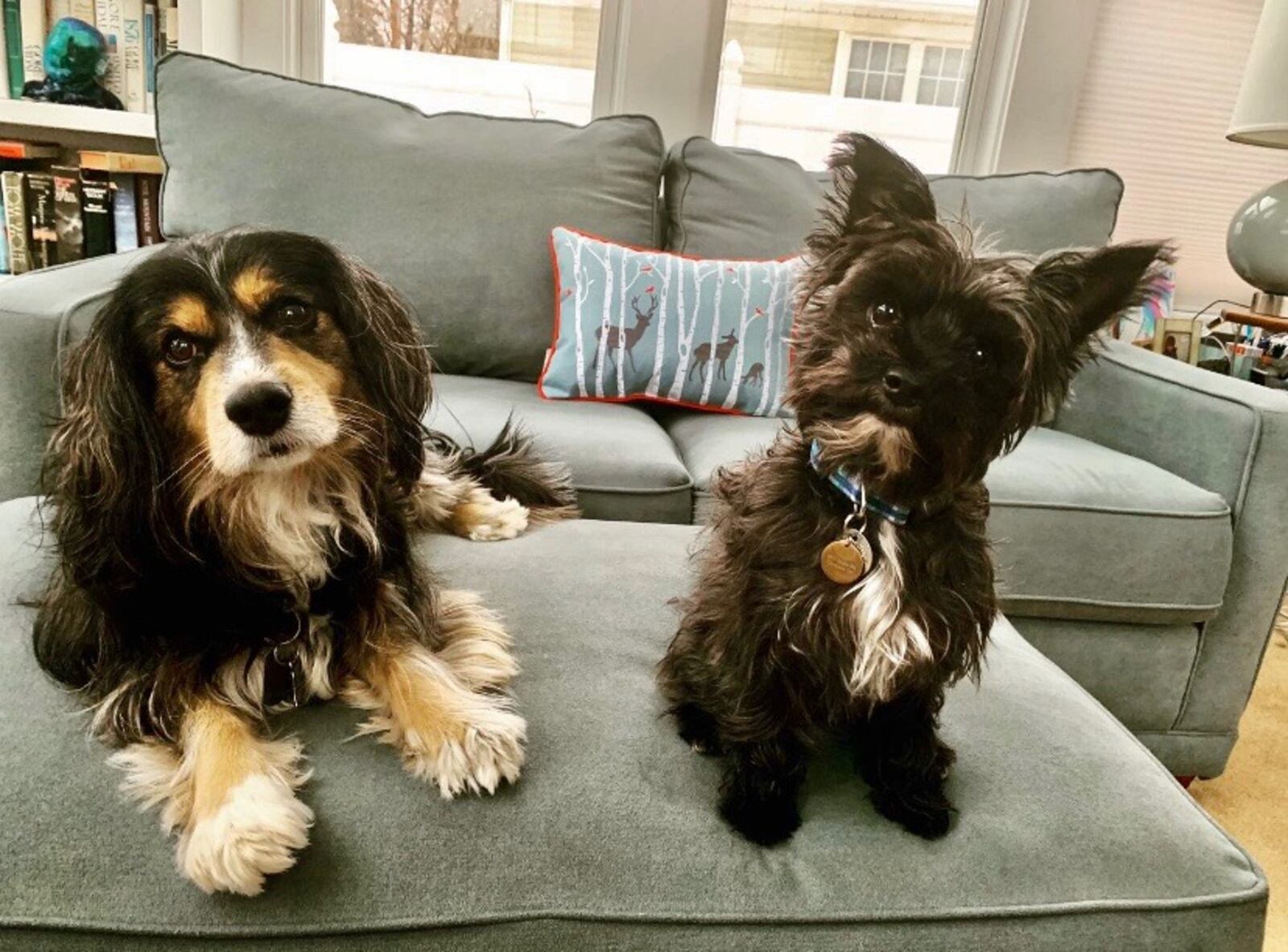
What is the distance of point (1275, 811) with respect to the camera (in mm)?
2104

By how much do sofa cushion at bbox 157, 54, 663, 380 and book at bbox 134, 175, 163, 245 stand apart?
0.62m

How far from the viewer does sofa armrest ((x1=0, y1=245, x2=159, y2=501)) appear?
1.51m

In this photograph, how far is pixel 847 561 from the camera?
3.19 ft

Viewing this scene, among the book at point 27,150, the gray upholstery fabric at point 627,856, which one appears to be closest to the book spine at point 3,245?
the book at point 27,150

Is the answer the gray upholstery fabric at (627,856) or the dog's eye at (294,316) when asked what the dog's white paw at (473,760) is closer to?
the gray upholstery fabric at (627,856)

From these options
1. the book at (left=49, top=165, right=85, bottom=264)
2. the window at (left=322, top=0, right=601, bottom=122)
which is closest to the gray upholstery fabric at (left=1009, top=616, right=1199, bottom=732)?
the window at (left=322, top=0, right=601, bottom=122)

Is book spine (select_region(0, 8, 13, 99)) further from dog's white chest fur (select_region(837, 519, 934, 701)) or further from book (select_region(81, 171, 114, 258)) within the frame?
dog's white chest fur (select_region(837, 519, 934, 701))

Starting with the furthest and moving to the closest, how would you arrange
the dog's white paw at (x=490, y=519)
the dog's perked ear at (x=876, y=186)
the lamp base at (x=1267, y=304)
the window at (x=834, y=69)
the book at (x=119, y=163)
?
the window at (x=834, y=69) < the lamp base at (x=1267, y=304) < the book at (x=119, y=163) < the dog's white paw at (x=490, y=519) < the dog's perked ear at (x=876, y=186)

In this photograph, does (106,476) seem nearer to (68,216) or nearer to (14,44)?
(68,216)

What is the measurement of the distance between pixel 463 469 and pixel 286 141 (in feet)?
3.71

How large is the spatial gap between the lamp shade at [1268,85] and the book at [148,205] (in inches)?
138

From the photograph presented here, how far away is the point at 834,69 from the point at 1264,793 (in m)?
2.78

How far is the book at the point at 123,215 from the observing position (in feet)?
9.33

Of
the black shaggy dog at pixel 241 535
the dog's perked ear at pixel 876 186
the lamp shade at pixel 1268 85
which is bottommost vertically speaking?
the black shaggy dog at pixel 241 535
